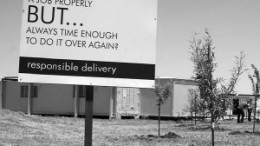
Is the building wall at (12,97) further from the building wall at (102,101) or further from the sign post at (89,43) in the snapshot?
the sign post at (89,43)

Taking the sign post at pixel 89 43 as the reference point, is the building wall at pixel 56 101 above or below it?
below

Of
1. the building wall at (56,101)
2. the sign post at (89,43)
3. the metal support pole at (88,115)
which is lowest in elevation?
the building wall at (56,101)

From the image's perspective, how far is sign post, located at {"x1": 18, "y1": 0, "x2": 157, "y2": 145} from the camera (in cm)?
375

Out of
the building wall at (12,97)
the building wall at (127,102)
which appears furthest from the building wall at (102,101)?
the building wall at (12,97)

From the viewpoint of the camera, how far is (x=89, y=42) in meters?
3.79

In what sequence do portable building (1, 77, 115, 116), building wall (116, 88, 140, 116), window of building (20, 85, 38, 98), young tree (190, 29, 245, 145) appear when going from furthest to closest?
window of building (20, 85, 38, 98) < building wall (116, 88, 140, 116) < portable building (1, 77, 115, 116) < young tree (190, 29, 245, 145)

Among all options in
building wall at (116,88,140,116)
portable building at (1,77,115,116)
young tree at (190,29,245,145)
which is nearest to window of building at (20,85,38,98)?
portable building at (1,77,115,116)

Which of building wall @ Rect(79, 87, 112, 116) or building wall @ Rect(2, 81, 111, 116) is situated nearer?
building wall @ Rect(79, 87, 112, 116)

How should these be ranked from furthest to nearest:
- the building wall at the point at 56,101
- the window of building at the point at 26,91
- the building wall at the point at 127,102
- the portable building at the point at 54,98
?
the window of building at the point at 26,91 → the building wall at the point at 56,101 → the building wall at the point at 127,102 → the portable building at the point at 54,98

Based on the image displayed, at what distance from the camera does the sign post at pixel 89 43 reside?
375cm

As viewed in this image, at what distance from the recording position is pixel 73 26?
379 cm

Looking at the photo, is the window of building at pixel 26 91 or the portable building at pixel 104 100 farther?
the window of building at pixel 26 91

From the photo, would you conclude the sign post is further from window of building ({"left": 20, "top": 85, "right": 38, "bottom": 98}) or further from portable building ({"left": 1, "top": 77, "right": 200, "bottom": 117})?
window of building ({"left": 20, "top": 85, "right": 38, "bottom": 98})

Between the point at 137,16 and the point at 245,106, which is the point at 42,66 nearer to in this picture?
the point at 137,16
